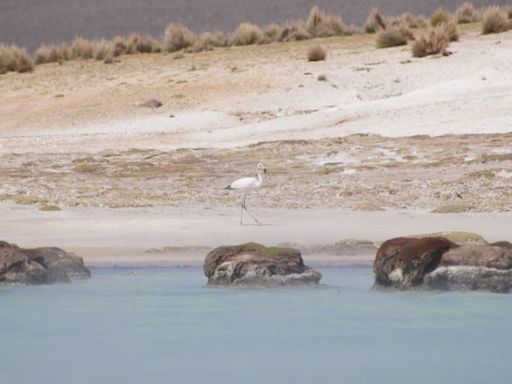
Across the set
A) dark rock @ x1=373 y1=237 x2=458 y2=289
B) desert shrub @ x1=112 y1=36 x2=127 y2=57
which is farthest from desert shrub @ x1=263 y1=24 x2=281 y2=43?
dark rock @ x1=373 y1=237 x2=458 y2=289

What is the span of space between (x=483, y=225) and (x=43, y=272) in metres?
5.27

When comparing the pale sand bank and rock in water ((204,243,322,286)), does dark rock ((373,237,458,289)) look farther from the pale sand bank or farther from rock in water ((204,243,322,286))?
the pale sand bank

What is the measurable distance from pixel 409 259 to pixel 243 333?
5.29 feet

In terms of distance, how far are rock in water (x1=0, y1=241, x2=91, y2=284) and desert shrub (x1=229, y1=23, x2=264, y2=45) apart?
2754 cm

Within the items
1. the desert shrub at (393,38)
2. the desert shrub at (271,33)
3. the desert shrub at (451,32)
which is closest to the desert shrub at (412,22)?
the desert shrub at (271,33)

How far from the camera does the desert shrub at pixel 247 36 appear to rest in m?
40.9

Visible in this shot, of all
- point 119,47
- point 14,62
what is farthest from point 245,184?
point 119,47

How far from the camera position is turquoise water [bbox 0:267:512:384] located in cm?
1114

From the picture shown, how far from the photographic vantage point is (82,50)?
42.3 metres

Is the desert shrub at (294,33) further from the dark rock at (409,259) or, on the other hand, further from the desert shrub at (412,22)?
the dark rock at (409,259)

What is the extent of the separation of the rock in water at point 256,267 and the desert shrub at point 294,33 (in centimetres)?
2759

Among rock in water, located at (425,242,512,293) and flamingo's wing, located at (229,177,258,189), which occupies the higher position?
flamingo's wing, located at (229,177,258,189)

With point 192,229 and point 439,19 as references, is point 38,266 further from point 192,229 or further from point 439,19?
point 439,19

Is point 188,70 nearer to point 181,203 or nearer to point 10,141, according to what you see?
point 10,141
